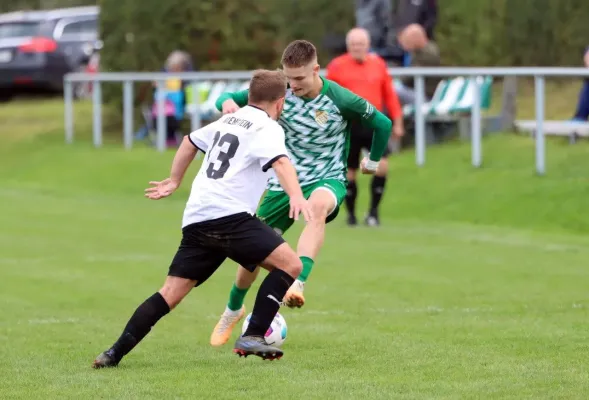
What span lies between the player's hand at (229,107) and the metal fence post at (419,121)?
406 inches

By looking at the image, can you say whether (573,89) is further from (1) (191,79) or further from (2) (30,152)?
(2) (30,152)

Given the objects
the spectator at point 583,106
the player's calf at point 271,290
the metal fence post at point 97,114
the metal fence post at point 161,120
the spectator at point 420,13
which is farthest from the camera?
the metal fence post at point 97,114

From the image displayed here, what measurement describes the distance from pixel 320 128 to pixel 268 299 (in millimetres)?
1653

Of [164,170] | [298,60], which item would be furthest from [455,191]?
[298,60]

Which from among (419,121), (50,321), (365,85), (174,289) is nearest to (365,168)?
(174,289)

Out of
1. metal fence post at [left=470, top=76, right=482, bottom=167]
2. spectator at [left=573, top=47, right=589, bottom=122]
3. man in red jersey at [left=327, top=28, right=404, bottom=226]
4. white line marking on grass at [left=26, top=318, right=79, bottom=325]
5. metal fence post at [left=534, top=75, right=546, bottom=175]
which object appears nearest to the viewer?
white line marking on grass at [left=26, top=318, right=79, bottom=325]

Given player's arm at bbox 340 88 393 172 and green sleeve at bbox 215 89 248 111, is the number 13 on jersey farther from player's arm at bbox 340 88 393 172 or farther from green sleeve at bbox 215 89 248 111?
player's arm at bbox 340 88 393 172

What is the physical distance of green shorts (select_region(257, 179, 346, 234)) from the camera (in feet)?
28.2

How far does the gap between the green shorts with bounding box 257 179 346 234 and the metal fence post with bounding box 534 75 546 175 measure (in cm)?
847

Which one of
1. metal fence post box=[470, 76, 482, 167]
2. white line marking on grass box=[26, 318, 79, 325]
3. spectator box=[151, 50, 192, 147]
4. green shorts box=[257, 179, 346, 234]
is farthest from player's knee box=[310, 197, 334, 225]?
spectator box=[151, 50, 192, 147]

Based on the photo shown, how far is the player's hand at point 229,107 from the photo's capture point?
7.97m

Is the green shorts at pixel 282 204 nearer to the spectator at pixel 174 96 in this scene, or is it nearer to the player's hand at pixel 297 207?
the player's hand at pixel 297 207

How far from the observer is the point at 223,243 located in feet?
23.8

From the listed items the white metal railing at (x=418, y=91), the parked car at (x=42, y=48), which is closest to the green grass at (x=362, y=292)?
the white metal railing at (x=418, y=91)
